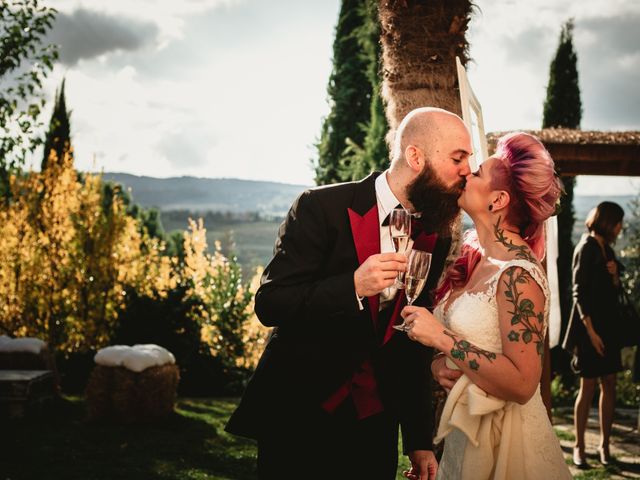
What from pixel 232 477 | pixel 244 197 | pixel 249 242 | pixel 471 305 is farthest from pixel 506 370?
pixel 244 197

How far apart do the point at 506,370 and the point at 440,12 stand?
3104 millimetres

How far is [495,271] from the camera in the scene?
241 centimetres

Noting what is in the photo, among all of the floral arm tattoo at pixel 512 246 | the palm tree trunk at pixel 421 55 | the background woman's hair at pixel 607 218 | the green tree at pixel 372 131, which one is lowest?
the floral arm tattoo at pixel 512 246

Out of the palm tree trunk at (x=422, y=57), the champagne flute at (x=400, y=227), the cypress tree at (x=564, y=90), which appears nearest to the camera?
the champagne flute at (x=400, y=227)

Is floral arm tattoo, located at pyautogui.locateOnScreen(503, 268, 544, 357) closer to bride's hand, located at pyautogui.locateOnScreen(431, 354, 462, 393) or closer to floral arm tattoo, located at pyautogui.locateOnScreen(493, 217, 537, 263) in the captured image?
floral arm tattoo, located at pyautogui.locateOnScreen(493, 217, 537, 263)

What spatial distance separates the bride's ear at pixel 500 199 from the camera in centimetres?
249

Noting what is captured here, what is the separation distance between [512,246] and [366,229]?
0.57 metres

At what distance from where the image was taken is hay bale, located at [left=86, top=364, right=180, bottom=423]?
715 centimetres

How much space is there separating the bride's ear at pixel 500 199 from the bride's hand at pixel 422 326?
0.56m

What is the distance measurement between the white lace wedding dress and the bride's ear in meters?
0.23

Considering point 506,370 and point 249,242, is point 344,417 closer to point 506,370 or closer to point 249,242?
point 506,370

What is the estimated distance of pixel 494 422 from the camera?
242 cm

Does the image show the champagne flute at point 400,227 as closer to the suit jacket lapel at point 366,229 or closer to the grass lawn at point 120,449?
the suit jacket lapel at point 366,229

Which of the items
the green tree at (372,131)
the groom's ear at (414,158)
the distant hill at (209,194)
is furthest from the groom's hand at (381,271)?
A: the distant hill at (209,194)
